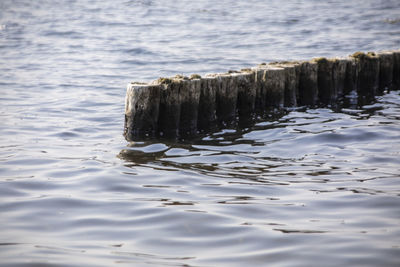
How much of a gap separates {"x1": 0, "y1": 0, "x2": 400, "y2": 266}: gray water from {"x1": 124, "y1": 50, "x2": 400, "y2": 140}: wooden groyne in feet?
1.16

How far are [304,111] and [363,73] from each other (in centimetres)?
261

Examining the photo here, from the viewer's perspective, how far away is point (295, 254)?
3.27m

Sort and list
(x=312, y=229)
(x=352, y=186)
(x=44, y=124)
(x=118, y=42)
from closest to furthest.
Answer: (x=312, y=229) → (x=352, y=186) → (x=44, y=124) → (x=118, y=42)

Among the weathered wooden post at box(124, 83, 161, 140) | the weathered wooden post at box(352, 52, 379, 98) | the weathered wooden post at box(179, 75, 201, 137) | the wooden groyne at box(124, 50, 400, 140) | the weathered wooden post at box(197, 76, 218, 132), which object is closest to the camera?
the weathered wooden post at box(124, 83, 161, 140)

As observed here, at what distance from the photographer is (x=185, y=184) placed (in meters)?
5.02

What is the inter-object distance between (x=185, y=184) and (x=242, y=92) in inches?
140

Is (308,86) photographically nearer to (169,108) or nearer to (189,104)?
(189,104)

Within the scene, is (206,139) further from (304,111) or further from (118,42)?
(118,42)

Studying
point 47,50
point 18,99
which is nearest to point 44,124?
point 18,99

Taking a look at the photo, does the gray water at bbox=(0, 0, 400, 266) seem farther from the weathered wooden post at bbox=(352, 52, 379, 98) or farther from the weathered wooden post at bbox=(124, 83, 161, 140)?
the weathered wooden post at bbox=(352, 52, 379, 98)

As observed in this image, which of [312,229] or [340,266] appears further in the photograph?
[312,229]

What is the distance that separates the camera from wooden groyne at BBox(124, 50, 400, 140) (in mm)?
6926

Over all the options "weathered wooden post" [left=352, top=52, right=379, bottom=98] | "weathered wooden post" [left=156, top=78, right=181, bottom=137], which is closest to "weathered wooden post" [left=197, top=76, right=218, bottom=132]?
"weathered wooden post" [left=156, top=78, right=181, bottom=137]

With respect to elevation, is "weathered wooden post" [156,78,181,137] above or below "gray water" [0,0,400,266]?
above
